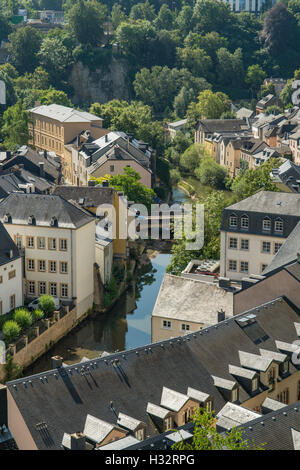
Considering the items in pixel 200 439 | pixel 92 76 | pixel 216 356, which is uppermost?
pixel 200 439

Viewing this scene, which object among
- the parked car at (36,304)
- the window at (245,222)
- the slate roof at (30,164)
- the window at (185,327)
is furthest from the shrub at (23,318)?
the slate roof at (30,164)

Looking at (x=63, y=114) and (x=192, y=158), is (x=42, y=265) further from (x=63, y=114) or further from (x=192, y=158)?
(x=192, y=158)

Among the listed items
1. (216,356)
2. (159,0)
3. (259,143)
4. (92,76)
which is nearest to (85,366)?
(216,356)

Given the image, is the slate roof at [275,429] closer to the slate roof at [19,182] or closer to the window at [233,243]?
the window at [233,243]

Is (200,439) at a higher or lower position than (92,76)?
higher

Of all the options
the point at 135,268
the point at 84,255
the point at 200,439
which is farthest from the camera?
the point at 135,268

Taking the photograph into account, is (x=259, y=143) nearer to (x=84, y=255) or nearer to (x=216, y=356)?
(x=84, y=255)
